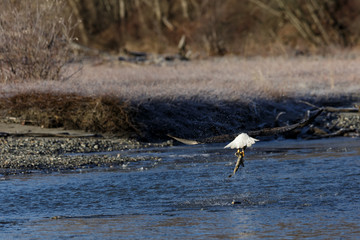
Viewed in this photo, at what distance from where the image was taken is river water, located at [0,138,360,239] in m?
5.84

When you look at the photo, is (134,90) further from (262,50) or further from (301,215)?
(262,50)

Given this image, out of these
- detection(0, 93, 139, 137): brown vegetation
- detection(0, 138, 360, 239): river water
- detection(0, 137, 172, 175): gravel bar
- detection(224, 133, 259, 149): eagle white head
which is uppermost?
detection(0, 93, 139, 137): brown vegetation

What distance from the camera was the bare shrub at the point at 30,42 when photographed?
46.2ft

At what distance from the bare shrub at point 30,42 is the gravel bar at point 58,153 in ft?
10.2

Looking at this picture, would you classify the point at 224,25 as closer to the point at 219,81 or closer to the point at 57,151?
the point at 219,81

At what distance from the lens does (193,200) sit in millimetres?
7164

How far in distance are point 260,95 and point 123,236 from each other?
9.29 m

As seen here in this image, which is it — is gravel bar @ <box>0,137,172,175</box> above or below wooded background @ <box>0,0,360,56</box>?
below

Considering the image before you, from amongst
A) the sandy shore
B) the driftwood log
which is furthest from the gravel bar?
the driftwood log

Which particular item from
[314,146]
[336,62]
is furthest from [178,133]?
[336,62]

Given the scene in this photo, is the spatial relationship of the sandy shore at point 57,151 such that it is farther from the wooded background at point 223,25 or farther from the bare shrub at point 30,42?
the wooded background at point 223,25

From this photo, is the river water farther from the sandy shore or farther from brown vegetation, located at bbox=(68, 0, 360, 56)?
brown vegetation, located at bbox=(68, 0, 360, 56)

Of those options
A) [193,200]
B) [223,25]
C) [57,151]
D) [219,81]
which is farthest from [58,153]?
[223,25]

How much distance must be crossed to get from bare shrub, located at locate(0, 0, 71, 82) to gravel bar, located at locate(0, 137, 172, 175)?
10.2ft
